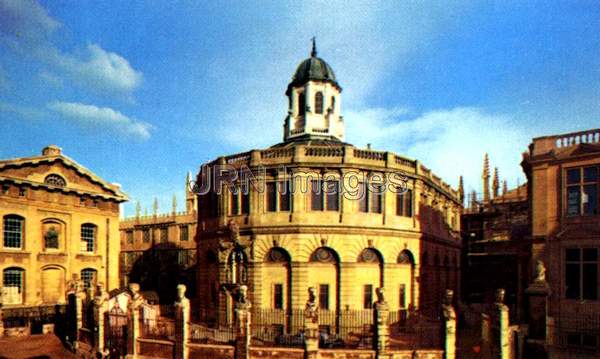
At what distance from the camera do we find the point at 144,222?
209ft

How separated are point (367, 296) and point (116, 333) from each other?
15721 mm

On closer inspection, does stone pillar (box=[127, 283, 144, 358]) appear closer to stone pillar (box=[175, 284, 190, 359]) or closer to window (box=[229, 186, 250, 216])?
stone pillar (box=[175, 284, 190, 359])

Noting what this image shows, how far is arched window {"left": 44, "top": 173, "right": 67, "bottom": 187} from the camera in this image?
3428 cm

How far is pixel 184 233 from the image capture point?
59906 mm

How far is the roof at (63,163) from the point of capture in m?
31.8

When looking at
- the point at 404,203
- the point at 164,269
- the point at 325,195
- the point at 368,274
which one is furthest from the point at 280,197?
the point at 164,269

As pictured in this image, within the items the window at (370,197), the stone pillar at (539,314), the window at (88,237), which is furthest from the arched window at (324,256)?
the window at (88,237)

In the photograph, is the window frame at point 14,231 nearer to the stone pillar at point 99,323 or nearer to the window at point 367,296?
the stone pillar at point 99,323

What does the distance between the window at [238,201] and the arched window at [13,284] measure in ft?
56.8

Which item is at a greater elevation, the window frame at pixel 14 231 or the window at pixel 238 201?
the window at pixel 238 201

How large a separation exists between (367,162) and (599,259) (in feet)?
46.9

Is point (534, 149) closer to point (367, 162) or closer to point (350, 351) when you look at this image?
point (367, 162)

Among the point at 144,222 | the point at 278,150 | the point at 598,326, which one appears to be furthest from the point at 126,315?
the point at 144,222

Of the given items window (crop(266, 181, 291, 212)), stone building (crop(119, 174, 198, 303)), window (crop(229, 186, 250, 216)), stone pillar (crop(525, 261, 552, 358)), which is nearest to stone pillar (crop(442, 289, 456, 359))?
stone pillar (crop(525, 261, 552, 358))
